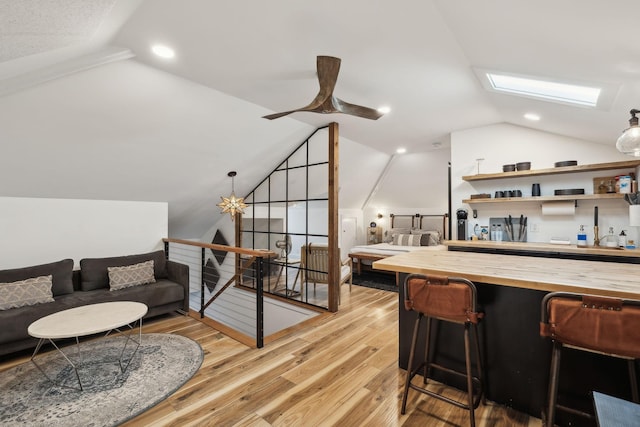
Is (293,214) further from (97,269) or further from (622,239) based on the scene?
(622,239)

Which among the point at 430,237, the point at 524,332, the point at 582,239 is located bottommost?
the point at 524,332

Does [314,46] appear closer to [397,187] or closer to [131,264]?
[131,264]

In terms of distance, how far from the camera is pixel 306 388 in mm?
2152

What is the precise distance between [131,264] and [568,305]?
14.3ft

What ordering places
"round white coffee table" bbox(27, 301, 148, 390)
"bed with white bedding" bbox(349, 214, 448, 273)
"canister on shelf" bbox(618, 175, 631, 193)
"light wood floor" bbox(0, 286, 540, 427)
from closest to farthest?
"light wood floor" bbox(0, 286, 540, 427) → "round white coffee table" bbox(27, 301, 148, 390) → "canister on shelf" bbox(618, 175, 631, 193) → "bed with white bedding" bbox(349, 214, 448, 273)

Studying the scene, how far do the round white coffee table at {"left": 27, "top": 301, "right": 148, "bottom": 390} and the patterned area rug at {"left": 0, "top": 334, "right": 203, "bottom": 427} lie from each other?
0.07 meters

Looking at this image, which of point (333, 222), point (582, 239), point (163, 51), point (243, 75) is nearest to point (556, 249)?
point (582, 239)

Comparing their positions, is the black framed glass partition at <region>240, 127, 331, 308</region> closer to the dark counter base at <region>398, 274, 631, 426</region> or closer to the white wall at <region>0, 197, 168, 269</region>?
the white wall at <region>0, 197, 168, 269</region>

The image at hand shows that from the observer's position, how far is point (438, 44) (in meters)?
1.98

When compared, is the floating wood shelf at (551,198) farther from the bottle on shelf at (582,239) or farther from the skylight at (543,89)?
the skylight at (543,89)

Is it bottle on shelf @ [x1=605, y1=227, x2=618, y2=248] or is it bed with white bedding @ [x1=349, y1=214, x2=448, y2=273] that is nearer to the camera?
bottle on shelf @ [x1=605, y1=227, x2=618, y2=248]

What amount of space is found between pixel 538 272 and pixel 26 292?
4.38m

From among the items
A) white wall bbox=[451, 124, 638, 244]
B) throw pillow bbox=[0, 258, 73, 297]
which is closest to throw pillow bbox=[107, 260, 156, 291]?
throw pillow bbox=[0, 258, 73, 297]

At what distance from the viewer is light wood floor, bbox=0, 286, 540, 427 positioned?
1.83 metres
